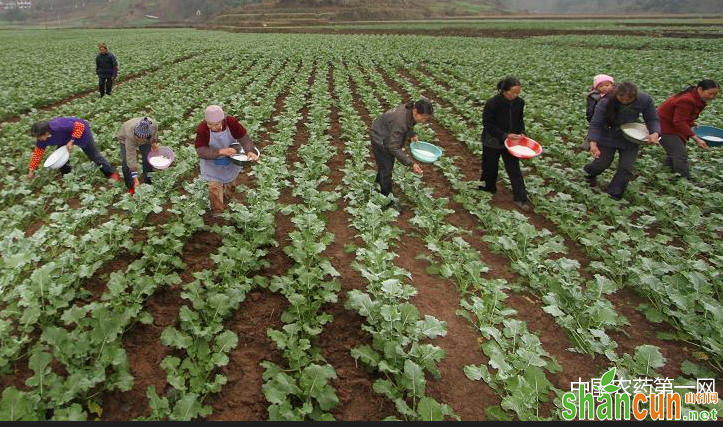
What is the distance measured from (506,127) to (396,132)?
2.05 meters

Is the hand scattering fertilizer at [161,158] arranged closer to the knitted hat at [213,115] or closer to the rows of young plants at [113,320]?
the rows of young plants at [113,320]

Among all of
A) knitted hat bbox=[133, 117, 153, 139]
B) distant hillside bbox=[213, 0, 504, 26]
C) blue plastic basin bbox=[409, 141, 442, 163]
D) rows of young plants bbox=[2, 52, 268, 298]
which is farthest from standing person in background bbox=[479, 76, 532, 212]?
distant hillside bbox=[213, 0, 504, 26]

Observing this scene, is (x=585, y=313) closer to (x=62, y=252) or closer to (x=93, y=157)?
(x=62, y=252)

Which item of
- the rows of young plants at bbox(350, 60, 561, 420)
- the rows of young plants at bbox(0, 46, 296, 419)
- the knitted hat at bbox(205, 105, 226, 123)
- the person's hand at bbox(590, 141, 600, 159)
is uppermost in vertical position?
the knitted hat at bbox(205, 105, 226, 123)

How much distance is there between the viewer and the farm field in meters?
3.36

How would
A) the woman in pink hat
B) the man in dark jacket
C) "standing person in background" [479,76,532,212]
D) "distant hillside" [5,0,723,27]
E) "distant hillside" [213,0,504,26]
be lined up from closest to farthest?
the woman in pink hat
the man in dark jacket
"standing person in background" [479,76,532,212]
"distant hillside" [213,0,504,26]
"distant hillside" [5,0,723,27]

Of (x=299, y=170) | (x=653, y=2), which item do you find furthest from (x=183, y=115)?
(x=653, y=2)

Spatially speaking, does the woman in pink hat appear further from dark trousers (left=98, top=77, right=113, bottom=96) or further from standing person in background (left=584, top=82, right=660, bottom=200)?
dark trousers (left=98, top=77, right=113, bottom=96)

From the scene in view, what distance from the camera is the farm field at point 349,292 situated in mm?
3355

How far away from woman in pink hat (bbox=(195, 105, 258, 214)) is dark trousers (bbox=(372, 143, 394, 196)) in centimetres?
202

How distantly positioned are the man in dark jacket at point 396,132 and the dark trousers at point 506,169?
1.69 m

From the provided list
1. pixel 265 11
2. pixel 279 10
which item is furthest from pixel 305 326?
pixel 265 11

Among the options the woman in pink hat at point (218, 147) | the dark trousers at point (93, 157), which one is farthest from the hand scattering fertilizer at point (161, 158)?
the dark trousers at point (93, 157)

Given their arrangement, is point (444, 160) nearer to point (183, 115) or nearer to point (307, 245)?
point (307, 245)
